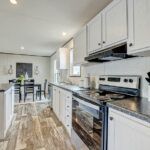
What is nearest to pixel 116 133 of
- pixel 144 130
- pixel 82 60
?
pixel 144 130

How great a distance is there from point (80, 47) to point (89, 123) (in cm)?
163

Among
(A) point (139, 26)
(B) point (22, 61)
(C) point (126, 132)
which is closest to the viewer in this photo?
(C) point (126, 132)

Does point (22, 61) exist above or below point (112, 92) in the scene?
above

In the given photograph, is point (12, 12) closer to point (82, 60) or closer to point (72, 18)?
point (72, 18)

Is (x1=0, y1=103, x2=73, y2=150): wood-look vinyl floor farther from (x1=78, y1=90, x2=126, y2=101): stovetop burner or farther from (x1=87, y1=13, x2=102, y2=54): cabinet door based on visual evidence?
(x1=87, y1=13, x2=102, y2=54): cabinet door

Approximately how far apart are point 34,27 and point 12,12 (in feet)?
2.73

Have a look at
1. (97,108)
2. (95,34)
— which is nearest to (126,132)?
(97,108)

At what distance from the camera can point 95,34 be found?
2207mm

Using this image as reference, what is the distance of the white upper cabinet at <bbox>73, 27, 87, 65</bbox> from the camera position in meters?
2.62

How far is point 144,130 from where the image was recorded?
0.95m

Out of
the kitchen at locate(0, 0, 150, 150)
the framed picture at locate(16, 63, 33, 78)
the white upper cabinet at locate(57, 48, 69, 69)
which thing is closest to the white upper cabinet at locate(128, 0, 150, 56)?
the kitchen at locate(0, 0, 150, 150)

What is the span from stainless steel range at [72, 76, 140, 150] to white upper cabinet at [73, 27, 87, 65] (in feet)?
2.26

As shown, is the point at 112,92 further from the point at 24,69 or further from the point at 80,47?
the point at 24,69

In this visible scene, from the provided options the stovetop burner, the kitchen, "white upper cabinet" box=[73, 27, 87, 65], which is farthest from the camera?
"white upper cabinet" box=[73, 27, 87, 65]
